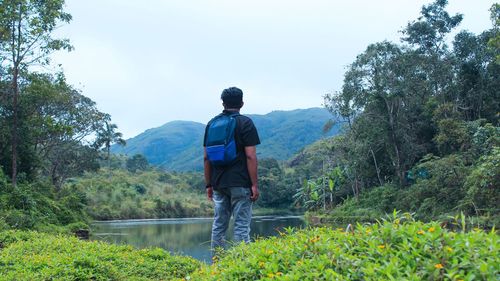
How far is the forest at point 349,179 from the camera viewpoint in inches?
88.0

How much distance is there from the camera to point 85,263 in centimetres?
489

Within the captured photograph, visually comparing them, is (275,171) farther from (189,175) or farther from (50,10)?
(50,10)

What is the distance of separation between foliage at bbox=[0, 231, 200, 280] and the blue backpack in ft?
5.32

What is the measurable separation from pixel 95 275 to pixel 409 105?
27742mm

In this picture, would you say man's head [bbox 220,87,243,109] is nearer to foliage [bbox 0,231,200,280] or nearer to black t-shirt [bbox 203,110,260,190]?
black t-shirt [bbox 203,110,260,190]

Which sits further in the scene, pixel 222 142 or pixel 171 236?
pixel 171 236

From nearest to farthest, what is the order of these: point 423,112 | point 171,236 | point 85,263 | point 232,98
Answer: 1. point 232,98
2. point 85,263
3. point 171,236
4. point 423,112

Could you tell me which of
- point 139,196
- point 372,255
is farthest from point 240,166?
point 139,196

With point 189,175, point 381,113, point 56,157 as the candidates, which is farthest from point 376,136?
point 189,175

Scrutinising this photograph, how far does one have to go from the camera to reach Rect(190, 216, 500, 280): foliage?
191cm

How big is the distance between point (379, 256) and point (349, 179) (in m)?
36.4

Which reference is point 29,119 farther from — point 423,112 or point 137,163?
point 137,163

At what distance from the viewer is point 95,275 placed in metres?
4.71

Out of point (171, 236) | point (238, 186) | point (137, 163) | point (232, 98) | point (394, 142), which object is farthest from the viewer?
point (137, 163)
